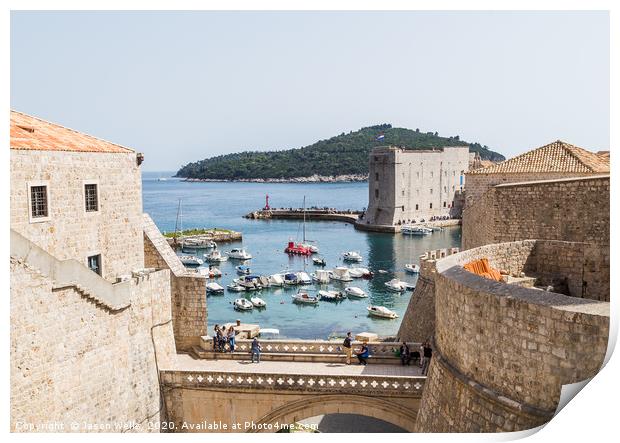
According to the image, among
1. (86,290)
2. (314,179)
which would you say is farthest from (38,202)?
(314,179)

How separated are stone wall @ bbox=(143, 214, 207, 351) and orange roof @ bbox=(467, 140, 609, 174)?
10940mm

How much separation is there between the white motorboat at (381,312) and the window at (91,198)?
24.3 metres

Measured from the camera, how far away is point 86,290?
12016 millimetres

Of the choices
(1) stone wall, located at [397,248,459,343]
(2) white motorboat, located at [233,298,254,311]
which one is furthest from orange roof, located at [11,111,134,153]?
(2) white motorboat, located at [233,298,254,311]

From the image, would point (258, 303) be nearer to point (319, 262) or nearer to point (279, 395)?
point (319, 262)

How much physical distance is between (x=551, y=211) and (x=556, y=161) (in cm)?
609

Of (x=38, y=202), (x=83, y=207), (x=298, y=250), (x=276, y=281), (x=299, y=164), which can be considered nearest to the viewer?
(x=38, y=202)

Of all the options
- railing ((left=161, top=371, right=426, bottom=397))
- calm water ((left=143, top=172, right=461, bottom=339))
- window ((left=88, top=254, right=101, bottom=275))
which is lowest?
calm water ((left=143, top=172, right=461, bottom=339))

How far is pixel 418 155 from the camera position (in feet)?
249

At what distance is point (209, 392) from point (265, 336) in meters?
17.2

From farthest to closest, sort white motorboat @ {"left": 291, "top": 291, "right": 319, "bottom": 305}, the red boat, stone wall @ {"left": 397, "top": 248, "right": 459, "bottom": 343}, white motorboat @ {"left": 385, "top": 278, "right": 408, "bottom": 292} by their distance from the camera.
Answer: the red boat → white motorboat @ {"left": 385, "top": 278, "right": 408, "bottom": 292} → white motorboat @ {"left": 291, "top": 291, "right": 319, "bottom": 305} → stone wall @ {"left": 397, "top": 248, "right": 459, "bottom": 343}

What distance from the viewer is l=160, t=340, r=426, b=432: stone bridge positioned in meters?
13.9

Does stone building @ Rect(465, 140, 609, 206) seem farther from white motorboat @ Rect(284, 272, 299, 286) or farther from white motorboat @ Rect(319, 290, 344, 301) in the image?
white motorboat @ Rect(284, 272, 299, 286)
